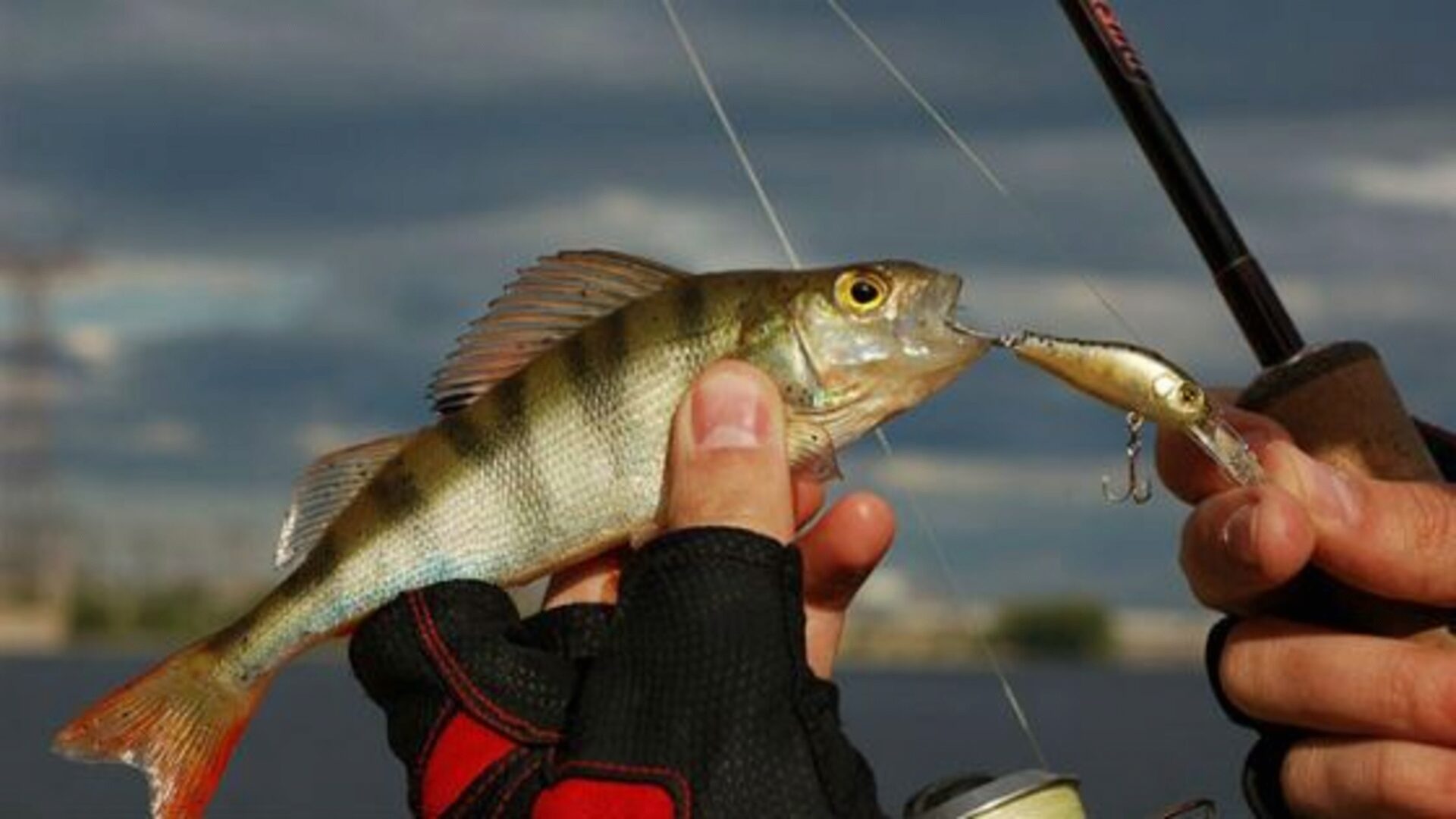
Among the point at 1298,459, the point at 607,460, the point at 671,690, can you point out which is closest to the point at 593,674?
the point at 671,690

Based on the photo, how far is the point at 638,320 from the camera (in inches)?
174

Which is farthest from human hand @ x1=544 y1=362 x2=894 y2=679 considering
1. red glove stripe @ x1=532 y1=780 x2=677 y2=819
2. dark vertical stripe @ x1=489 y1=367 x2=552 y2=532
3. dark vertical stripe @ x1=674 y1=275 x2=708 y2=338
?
red glove stripe @ x1=532 y1=780 x2=677 y2=819

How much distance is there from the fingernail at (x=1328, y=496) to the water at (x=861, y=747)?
5656mm

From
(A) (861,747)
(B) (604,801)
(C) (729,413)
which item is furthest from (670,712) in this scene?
(A) (861,747)

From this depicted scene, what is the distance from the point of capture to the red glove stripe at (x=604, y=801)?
390 centimetres

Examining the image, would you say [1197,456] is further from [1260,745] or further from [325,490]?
[325,490]

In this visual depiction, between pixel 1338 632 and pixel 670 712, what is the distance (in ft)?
3.77

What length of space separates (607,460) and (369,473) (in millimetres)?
545

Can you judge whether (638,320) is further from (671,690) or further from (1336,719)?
(1336,719)

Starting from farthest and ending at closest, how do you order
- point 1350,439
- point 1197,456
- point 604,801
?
point 1197,456 < point 1350,439 < point 604,801

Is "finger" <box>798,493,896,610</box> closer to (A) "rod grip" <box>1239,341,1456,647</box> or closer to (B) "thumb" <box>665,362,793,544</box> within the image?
(B) "thumb" <box>665,362,793,544</box>

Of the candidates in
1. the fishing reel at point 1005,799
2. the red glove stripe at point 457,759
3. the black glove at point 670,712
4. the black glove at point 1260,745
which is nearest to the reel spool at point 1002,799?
the fishing reel at point 1005,799

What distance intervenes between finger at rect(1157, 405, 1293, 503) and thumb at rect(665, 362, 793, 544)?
0.68 metres

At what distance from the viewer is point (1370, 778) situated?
3973mm
